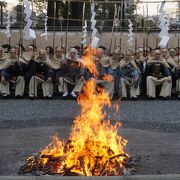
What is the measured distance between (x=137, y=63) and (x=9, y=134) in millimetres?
6045

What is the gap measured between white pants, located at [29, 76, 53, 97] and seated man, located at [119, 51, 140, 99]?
2.04 metres

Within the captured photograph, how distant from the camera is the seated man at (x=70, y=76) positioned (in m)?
13.4

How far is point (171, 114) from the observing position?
11234 mm

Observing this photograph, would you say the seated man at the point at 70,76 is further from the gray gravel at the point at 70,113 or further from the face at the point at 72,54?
the gray gravel at the point at 70,113

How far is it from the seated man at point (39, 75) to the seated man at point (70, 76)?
0.38m

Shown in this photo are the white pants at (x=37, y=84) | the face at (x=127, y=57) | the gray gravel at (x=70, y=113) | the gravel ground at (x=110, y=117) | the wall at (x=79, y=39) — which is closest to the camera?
the gravel ground at (x=110, y=117)

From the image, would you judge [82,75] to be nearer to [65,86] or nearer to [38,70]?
[65,86]

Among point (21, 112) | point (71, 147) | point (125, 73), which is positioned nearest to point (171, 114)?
point (125, 73)

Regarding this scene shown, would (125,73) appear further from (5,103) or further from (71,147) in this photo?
(71,147)

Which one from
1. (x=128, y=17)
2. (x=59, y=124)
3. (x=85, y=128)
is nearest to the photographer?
(x=85, y=128)

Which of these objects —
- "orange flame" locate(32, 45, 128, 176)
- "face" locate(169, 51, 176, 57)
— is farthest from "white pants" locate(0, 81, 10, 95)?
"orange flame" locate(32, 45, 128, 176)

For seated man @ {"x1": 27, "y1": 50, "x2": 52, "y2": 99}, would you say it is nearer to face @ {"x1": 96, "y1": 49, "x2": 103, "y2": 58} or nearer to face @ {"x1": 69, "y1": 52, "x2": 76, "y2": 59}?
face @ {"x1": 69, "y1": 52, "x2": 76, "y2": 59}

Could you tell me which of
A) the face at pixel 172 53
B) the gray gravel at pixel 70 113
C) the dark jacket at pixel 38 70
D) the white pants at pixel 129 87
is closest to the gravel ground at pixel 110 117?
the gray gravel at pixel 70 113

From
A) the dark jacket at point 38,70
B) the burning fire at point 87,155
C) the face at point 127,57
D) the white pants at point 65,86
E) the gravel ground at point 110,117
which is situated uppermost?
the face at point 127,57
